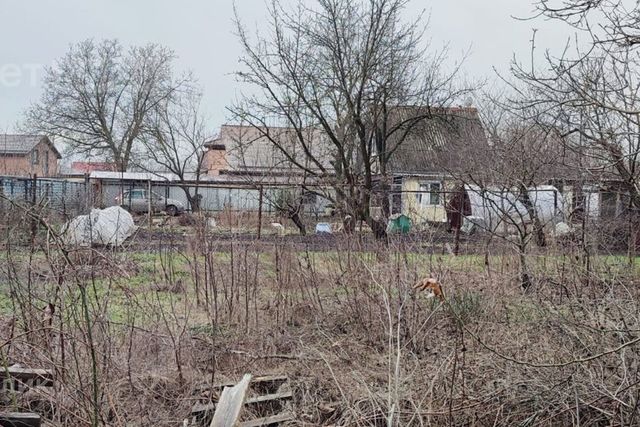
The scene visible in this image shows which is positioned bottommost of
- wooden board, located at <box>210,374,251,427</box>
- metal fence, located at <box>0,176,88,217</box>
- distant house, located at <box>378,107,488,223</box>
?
wooden board, located at <box>210,374,251,427</box>

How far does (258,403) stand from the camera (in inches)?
148

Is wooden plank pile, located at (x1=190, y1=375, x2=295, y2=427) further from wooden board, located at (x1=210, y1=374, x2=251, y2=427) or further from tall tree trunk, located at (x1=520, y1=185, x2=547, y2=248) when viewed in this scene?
tall tree trunk, located at (x1=520, y1=185, x2=547, y2=248)

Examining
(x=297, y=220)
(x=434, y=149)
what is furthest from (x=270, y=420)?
(x=434, y=149)

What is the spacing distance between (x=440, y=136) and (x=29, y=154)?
2292 cm

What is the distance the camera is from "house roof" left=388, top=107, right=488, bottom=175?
12922 millimetres

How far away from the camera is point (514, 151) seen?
6.99 m

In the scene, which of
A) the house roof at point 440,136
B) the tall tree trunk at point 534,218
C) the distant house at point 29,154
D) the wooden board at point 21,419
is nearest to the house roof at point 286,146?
the house roof at point 440,136

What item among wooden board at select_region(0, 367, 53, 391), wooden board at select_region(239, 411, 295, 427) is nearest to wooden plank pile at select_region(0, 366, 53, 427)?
wooden board at select_region(0, 367, 53, 391)

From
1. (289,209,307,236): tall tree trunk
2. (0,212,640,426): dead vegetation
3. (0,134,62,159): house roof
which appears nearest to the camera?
(0,212,640,426): dead vegetation

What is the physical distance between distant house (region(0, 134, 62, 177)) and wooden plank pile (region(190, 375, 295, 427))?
21.9 meters

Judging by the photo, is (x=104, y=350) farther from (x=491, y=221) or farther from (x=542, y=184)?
(x=542, y=184)

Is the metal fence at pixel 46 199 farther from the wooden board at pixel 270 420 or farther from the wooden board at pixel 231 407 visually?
the wooden board at pixel 270 420

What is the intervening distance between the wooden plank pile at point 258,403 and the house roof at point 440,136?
27.9 feet

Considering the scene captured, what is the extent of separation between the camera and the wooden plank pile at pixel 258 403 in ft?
11.5
